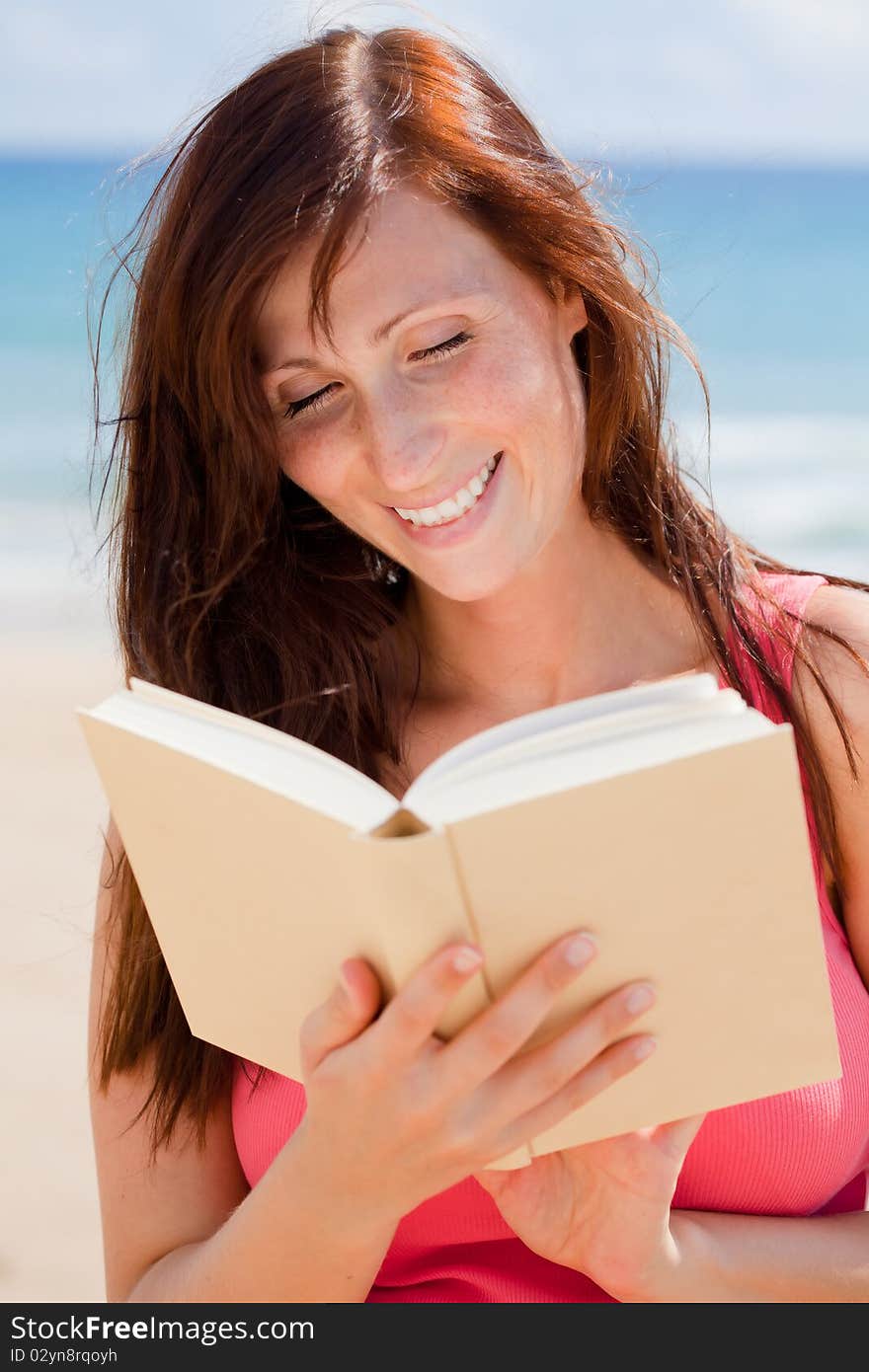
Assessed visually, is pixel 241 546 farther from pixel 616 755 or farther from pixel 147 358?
pixel 616 755

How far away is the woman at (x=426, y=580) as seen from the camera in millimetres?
1578

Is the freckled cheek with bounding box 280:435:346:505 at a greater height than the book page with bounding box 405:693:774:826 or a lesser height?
lesser

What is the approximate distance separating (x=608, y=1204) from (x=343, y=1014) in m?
0.43

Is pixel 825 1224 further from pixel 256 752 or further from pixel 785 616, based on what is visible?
pixel 256 752


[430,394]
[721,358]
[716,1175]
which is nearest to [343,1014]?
[716,1175]

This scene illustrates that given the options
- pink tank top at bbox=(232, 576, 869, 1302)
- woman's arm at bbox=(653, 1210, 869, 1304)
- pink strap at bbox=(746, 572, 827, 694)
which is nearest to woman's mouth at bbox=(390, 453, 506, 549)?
pink strap at bbox=(746, 572, 827, 694)

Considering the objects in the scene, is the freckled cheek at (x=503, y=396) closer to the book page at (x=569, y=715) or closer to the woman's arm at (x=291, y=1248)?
the book page at (x=569, y=715)

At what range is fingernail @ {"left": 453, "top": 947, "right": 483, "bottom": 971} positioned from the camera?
42.6 inches

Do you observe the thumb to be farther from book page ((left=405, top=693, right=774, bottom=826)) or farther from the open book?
book page ((left=405, top=693, right=774, bottom=826))

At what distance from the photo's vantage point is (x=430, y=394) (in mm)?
1704

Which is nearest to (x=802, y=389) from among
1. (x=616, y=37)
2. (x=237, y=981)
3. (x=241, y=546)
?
(x=616, y=37)

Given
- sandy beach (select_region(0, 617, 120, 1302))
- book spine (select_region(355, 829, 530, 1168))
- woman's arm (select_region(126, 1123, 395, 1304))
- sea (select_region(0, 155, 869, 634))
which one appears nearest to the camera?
book spine (select_region(355, 829, 530, 1168))

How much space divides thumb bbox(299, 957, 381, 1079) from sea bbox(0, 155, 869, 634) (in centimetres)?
536
